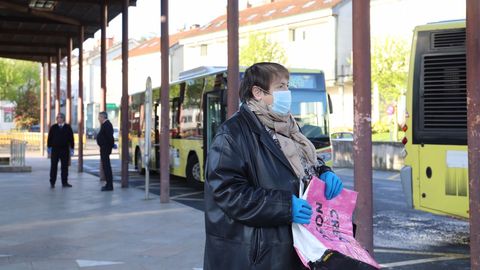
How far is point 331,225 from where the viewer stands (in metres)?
2.72

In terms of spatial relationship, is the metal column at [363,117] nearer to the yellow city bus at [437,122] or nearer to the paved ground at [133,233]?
the paved ground at [133,233]

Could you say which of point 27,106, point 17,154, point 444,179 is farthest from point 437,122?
point 27,106

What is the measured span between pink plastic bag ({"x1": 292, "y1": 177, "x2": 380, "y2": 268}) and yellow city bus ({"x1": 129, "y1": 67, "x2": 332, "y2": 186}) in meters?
8.45

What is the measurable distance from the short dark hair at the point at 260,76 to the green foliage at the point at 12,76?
4425cm

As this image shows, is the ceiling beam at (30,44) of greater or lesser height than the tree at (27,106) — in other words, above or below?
above

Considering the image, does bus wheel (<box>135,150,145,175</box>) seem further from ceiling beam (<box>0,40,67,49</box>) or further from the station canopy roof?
ceiling beam (<box>0,40,67,49</box>)

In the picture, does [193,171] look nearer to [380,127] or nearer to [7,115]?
[380,127]

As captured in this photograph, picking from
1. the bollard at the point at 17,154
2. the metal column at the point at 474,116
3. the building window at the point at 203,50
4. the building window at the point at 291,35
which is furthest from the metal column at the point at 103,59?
the building window at the point at 203,50

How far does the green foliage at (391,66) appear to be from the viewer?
3716 cm

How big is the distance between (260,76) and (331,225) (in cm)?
80

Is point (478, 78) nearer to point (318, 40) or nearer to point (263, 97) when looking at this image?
point (263, 97)

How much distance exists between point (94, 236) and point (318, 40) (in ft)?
127

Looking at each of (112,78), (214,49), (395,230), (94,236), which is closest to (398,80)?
(214,49)

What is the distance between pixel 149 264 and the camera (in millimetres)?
6379
